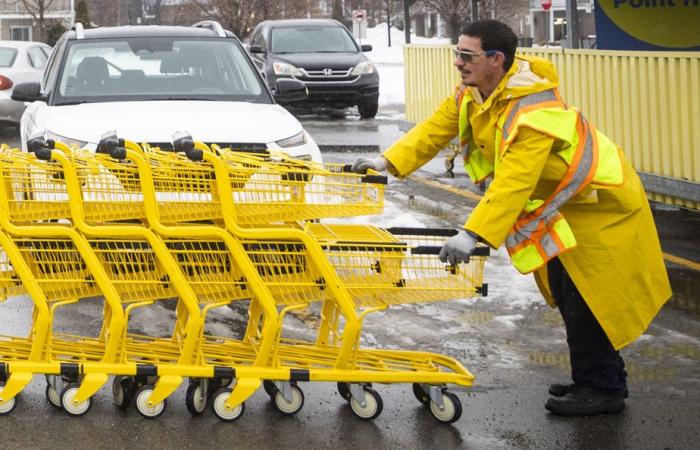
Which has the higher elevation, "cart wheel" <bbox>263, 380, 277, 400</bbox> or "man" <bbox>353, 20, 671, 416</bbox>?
"man" <bbox>353, 20, 671, 416</bbox>

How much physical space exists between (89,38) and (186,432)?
20.2ft

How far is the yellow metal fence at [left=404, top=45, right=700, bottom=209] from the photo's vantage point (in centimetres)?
1078

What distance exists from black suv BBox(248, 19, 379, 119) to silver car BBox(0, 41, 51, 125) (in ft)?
12.0

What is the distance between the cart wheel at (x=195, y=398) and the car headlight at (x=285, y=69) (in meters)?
18.2

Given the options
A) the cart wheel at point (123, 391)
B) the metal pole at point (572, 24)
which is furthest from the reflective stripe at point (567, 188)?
the metal pole at point (572, 24)

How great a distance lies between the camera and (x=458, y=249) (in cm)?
530

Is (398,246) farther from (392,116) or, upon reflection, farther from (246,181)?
(392,116)

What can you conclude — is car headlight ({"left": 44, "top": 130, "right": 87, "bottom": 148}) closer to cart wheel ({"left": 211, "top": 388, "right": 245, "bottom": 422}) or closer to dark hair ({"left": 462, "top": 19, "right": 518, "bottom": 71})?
cart wheel ({"left": 211, "top": 388, "right": 245, "bottom": 422})

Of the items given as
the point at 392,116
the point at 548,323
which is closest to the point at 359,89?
the point at 392,116

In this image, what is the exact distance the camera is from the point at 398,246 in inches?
226

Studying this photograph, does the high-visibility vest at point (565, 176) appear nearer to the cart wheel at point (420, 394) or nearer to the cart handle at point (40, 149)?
the cart wheel at point (420, 394)

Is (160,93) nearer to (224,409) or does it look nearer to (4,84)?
(224,409)

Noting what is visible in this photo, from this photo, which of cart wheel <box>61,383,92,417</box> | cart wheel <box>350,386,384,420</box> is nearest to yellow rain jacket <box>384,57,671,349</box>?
cart wheel <box>350,386,384,420</box>

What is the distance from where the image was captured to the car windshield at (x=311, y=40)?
2517cm
